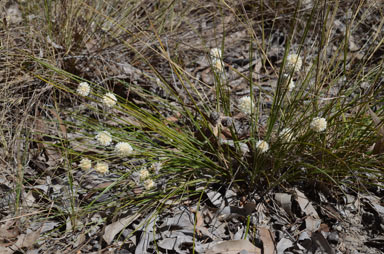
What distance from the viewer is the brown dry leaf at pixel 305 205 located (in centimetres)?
181

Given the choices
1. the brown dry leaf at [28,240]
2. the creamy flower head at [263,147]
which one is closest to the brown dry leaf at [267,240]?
the creamy flower head at [263,147]

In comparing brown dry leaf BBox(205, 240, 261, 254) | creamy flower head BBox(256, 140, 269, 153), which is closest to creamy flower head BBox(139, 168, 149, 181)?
brown dry leaf BBox(205, 240, 261, 254)

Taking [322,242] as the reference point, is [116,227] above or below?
below

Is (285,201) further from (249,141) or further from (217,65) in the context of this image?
(217,65)

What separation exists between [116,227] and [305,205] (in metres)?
0.95

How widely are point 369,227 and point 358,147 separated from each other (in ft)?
1.32

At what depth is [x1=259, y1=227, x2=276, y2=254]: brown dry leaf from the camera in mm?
1645

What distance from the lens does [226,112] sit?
6.36ft

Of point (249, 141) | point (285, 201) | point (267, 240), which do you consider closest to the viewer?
point (267, 240)

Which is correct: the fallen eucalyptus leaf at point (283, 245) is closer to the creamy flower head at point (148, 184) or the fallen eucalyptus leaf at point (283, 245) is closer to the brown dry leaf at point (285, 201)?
the brown dry leaf at point (285, 201)

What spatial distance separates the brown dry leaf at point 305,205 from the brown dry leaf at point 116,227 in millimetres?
815

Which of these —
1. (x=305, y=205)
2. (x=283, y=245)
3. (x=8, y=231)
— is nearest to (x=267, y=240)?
(x=283, y=245)

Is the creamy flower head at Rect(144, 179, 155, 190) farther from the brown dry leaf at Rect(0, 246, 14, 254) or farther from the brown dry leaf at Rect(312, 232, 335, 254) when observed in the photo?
the brown dry leaf at Rect(312, 232, 335, 254)

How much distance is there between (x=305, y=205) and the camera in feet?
5.98
